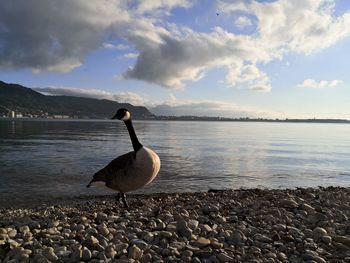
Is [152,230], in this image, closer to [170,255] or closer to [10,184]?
[170,255]

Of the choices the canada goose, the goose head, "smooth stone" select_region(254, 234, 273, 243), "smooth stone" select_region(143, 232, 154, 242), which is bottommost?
A: "smooth stone" select_region(254, 234, 273, 243)

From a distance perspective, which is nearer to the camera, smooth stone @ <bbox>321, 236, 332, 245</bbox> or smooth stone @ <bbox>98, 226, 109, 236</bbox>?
smooth stone @ <bbox>98, 226, 109, 236</bbox>

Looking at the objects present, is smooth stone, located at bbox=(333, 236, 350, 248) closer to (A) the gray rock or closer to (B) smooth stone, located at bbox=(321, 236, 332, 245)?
(B) smooth stone, located at bbox=(321, 236, 332, 245)

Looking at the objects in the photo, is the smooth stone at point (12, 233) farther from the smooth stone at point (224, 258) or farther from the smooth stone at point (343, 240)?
the smooth stone at point (343, 240)

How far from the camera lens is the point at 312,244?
793 centimetres

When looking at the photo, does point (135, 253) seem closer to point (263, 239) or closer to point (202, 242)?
point (202, 242)

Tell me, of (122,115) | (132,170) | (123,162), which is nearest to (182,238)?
(132,170)

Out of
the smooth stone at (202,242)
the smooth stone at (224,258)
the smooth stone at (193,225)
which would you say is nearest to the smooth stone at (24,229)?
the smooth stone at (193,225)

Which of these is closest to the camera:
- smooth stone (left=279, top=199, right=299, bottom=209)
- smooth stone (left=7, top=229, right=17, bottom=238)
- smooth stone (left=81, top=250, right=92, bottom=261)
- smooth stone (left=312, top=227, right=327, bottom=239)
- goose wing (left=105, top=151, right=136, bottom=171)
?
smooth stone (left=81, top=250, right=92, bottom=261)

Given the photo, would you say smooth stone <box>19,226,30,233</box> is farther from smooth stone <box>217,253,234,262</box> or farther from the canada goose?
smooth stone <box>217,253,234,262</box>

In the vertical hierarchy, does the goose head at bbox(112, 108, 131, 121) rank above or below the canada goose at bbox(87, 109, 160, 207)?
above

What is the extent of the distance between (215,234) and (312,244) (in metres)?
2.12

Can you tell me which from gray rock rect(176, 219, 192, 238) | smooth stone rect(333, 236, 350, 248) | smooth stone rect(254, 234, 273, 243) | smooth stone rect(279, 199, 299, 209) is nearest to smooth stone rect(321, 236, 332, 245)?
smooth stone rect(333, 236, 350, 248)

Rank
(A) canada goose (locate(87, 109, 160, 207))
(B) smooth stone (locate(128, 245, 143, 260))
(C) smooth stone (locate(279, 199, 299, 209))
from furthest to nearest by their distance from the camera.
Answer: (C) smooth stone (locate(279, 199, 299, 209))
(A) canada goose (locate(87, 109, 160, 207))
(B) smooth stone (locate(128, 245, 143, 260))
